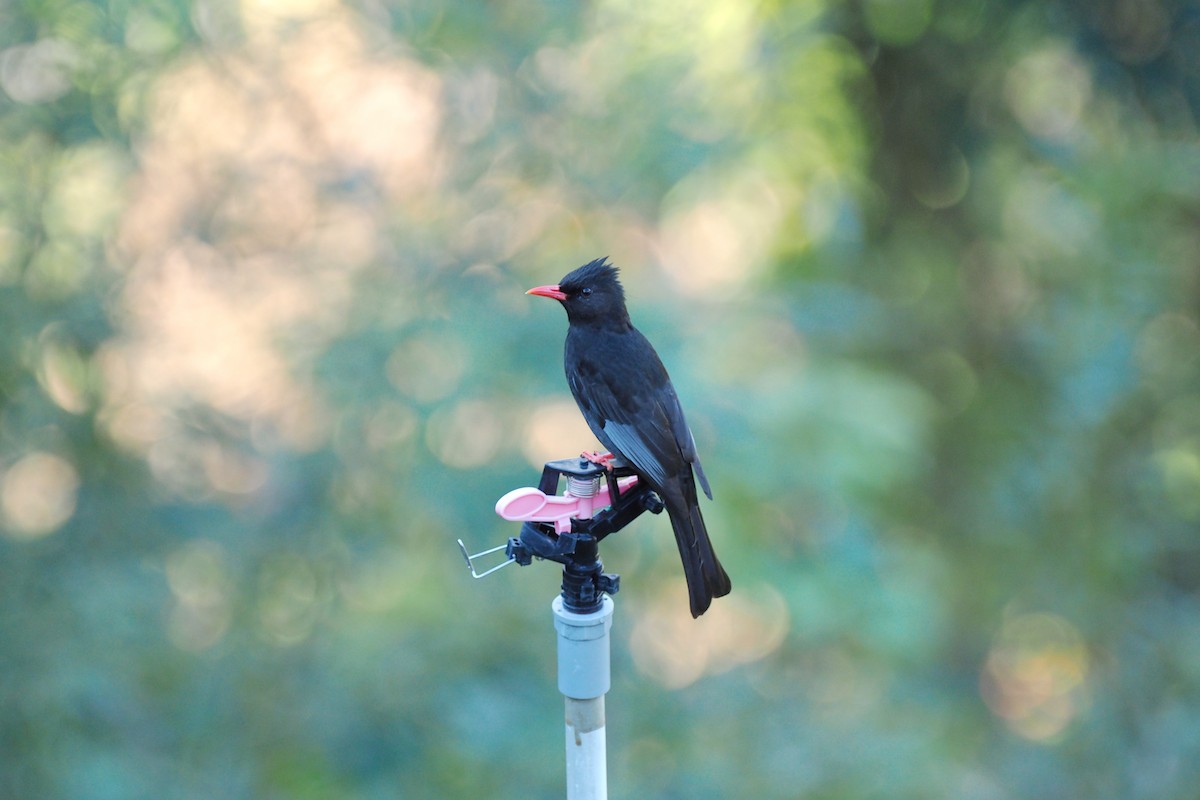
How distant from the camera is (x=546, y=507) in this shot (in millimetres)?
2156

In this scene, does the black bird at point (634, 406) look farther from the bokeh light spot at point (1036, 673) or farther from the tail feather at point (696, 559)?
the bokeh light spot at point (1036, 673)

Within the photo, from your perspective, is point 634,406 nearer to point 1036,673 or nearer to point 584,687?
point 584,687

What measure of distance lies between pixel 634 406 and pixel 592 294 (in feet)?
1.16

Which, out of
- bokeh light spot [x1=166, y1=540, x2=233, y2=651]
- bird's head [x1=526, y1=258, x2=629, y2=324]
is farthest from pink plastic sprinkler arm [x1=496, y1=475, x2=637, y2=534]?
bokeh light spot [x1=166, y1=540, x2=233, y2=651]

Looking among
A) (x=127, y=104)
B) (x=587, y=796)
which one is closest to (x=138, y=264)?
(x=127, y=104)

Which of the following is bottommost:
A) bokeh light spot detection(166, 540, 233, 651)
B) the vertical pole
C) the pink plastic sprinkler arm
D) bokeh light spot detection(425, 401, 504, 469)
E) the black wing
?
the vertical pole

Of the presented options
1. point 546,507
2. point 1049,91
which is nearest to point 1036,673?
point 1049,91

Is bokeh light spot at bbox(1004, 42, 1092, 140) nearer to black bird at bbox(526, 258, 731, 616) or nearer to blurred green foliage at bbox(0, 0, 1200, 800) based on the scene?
blurred green foliage at bbox(0, 0, 1200, 800)

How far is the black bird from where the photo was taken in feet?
7.88

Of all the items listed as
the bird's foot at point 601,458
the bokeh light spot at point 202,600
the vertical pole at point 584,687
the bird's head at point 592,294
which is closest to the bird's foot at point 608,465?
the bird's foot at point 601,458

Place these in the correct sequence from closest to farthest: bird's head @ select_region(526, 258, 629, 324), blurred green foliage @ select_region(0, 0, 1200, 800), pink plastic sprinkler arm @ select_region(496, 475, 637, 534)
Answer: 1. pink plastic sprinkler arm @ select_region(496, 475, 637, 534)
2. bird's head @ select_region(526, 258, 629, 324)
3. blurred green foliage @ select_region(0, 0, 1200, 800)

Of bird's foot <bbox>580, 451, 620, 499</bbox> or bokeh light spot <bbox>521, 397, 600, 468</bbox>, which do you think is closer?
bird's foot <bbox>580, 451, 620, 499</bbox>

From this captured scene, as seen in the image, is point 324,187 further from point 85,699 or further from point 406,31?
point 85,699

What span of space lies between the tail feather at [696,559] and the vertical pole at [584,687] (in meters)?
0.22
